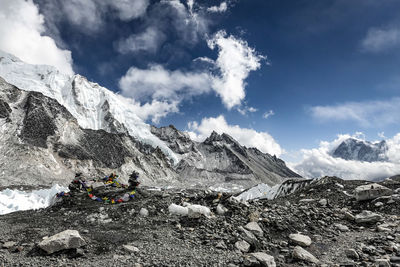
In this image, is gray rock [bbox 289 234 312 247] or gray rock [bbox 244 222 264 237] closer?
gray rock [bbox 289 234 312 247]

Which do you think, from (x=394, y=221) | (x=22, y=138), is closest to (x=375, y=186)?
(x=394, y=221)

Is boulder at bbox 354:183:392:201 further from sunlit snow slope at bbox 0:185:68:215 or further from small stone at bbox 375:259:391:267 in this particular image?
sunlit snow slope at bbox 0:185:68:215

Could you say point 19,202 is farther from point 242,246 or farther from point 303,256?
point 303,256

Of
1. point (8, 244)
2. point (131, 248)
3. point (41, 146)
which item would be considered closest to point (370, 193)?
point (131, 248)

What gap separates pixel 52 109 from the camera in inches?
7096

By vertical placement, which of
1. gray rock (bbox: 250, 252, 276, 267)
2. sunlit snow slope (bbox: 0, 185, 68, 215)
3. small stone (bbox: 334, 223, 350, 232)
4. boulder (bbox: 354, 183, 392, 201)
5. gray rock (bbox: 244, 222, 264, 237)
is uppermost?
boulder (bbox: 354, 183, 392, 201)

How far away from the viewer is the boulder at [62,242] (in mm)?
7862

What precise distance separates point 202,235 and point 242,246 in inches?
65.2

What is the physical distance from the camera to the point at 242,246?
894 centimetres

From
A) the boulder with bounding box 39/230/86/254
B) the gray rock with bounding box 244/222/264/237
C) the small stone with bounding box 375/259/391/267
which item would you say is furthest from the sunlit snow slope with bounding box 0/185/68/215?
the small stone with bounding box 375/259/391/267

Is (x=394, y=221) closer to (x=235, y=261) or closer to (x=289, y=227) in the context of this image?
(x=289, y=227)

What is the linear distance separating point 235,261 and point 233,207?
4.62 metres

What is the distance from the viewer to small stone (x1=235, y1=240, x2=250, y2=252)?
8.80m

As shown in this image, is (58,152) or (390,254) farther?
(58,152)
